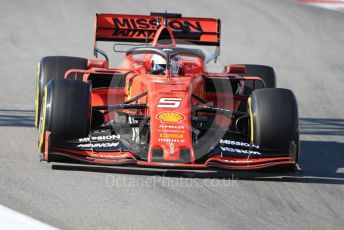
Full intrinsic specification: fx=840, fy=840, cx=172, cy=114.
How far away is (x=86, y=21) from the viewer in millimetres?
21250

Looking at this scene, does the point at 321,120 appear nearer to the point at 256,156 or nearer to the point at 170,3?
the point at 256,156

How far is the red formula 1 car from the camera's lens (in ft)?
28.0

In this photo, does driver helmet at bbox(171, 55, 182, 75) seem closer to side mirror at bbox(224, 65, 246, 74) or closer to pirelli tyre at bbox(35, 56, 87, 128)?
side mirror at bbox(224, 65, 246, 74)

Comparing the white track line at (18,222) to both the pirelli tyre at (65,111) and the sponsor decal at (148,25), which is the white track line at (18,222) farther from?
the sponsor decal at (148,25)

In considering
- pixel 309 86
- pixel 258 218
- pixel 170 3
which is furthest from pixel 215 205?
pixel 170 3

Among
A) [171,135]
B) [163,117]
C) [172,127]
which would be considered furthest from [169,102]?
[171,135]

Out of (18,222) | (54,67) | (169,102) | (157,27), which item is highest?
(157,27)

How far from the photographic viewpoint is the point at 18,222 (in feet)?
20.9

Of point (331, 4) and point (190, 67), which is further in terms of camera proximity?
point (331, 4)

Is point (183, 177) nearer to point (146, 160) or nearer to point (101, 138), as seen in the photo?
point (146, 160)

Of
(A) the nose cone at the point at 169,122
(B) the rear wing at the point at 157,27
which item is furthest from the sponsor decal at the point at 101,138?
(B) the rear wing at the point at 157,27

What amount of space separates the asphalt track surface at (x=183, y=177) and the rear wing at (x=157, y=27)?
1.72m

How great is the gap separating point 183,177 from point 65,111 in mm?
1439

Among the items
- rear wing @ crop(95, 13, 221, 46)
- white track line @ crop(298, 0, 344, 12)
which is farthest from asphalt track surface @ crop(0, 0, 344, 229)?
white track line @ crop(298, 0, 344, 12)
